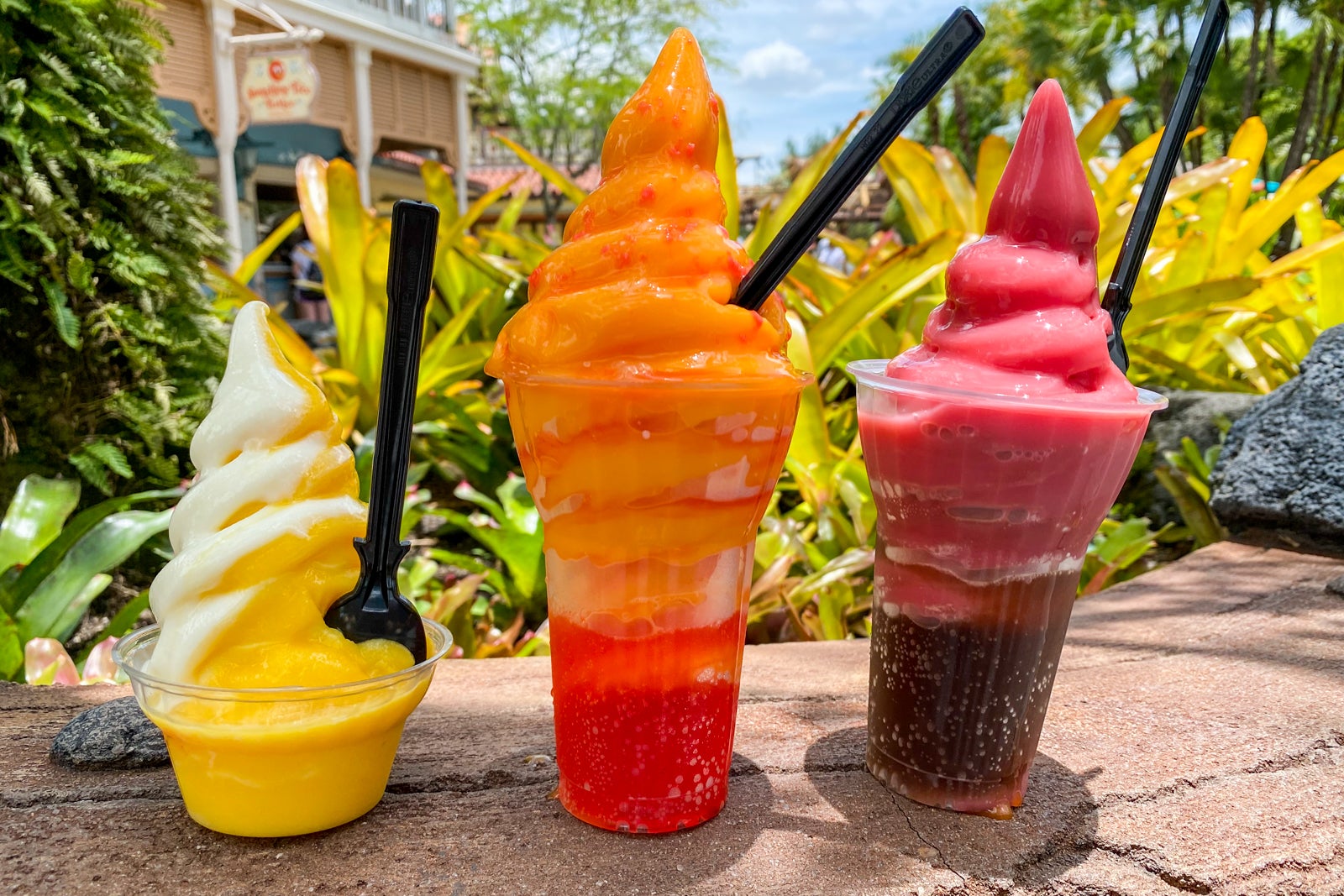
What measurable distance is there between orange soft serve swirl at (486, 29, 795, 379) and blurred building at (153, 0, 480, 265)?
6.14 meters

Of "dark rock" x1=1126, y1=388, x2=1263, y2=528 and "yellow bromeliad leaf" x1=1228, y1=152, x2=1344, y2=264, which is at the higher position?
"yellow bromeliad leaf" x1=1228, y1=152, x2=1344, y2=264

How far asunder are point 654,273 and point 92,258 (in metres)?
1.82

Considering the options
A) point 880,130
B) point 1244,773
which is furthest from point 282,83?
point 1244,773

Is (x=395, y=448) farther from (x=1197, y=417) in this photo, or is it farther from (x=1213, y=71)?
(x=1213, y=71)

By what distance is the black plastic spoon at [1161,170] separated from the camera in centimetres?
109

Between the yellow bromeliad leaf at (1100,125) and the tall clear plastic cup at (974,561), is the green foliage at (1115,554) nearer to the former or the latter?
the yellow bromeliad leaf at (1100,125)

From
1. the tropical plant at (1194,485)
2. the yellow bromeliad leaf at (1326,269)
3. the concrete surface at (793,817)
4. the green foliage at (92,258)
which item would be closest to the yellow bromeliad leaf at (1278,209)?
the yellow bromeliad leaf at (1326,269)

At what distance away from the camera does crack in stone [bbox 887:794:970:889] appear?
975mm

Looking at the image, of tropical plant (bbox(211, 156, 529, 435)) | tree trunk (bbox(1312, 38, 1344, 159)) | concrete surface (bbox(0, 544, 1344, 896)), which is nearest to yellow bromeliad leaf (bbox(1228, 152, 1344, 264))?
concrete surface (bbox(0, 544, 1344, 896))

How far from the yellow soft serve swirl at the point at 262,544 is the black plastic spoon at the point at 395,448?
24mm

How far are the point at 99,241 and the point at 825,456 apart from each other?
1.91m

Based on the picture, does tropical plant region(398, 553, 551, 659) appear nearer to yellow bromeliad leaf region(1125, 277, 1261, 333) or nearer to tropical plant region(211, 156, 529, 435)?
tropical plant region(211, 156, 529, 435)

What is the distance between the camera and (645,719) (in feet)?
3.35

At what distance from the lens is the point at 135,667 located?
99 cm
